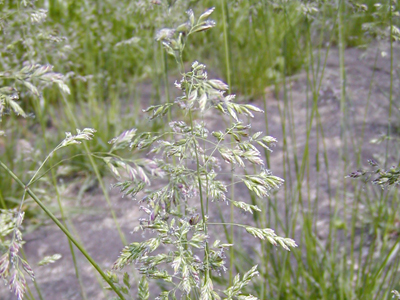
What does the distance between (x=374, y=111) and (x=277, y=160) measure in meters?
0.96

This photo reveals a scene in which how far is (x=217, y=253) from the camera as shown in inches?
33.9

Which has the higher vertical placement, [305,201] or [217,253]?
[217,253]

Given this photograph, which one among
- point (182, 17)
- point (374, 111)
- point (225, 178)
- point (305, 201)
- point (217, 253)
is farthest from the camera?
point (374, 111)

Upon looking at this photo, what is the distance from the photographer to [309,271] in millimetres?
1846

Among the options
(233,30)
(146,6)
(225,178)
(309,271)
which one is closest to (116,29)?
(233,30)

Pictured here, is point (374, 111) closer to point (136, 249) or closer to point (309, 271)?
point (309, 271)

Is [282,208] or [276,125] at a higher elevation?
[276,125]

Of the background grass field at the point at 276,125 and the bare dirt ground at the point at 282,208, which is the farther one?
the bare dirt ground at the point at 282,208

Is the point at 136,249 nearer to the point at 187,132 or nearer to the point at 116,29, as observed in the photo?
the point at 187,132

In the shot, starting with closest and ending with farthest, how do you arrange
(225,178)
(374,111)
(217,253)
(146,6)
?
(217,253)
(146,6)
(225,178)
(374,111)

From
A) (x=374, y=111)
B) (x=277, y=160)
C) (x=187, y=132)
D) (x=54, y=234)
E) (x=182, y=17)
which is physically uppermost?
(x=182, y=17)

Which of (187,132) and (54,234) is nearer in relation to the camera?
(187,132)

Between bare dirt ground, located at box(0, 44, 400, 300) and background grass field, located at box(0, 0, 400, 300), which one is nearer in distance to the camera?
background grass field, located at box(0, 0, 400, 300)

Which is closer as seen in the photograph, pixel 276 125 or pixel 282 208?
pixel 282 208
